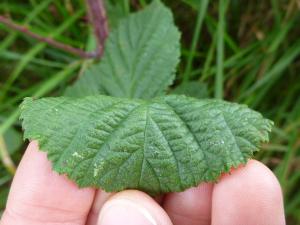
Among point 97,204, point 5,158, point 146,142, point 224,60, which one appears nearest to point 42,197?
point 97,204

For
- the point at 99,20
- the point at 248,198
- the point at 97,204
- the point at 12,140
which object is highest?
the point at 99,20

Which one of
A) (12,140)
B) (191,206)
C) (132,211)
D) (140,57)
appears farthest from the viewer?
(12,140)

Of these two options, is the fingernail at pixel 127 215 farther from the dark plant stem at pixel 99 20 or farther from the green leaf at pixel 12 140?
the green leaf at pixel 12 140

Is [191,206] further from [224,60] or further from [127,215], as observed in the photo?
[224,60]

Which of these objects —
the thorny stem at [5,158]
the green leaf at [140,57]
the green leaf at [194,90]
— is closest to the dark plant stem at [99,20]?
the green leaf at [140,57]

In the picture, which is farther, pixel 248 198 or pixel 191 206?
pixel 191 206

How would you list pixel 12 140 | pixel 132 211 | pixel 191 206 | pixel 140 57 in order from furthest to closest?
1. pixel 12 140
2. pixel 140 57
3. pixel 191 206
4. pixel 132 211

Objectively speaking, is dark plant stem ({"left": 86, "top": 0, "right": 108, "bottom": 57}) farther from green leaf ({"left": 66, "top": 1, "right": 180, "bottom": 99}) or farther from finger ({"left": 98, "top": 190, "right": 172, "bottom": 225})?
finger ({"left": 98, "top": 190, "right": 172, "bottom": 225})
